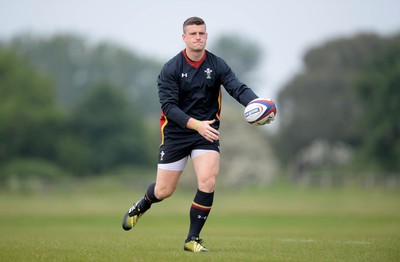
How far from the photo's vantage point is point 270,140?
97.2 m

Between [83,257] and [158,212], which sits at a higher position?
[83,257]

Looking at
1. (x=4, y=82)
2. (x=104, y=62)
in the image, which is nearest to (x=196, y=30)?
(x=4, y=82)

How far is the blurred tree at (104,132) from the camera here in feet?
269

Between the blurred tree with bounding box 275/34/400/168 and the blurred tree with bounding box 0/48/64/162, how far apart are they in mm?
26770

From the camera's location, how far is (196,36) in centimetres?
1205

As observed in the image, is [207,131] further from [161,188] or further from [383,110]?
[383,110]

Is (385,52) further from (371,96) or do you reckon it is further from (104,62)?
(104,62)

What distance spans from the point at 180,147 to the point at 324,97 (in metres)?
78.5

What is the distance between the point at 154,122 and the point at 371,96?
1762 inches

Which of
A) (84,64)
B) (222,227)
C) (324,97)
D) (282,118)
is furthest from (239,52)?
(222,227)

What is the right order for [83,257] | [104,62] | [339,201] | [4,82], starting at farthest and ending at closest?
1. [104,62]
2. [4,82]
3. [339,201]
4. [83,257]

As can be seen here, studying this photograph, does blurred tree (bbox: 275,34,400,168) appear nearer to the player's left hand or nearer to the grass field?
the grass field

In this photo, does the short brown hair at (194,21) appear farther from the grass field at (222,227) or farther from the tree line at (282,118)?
the tree line at (282,118)

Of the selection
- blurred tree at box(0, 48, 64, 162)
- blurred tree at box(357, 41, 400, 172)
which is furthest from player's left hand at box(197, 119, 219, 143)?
blurred tree at box(0, 48, 64, 162)
